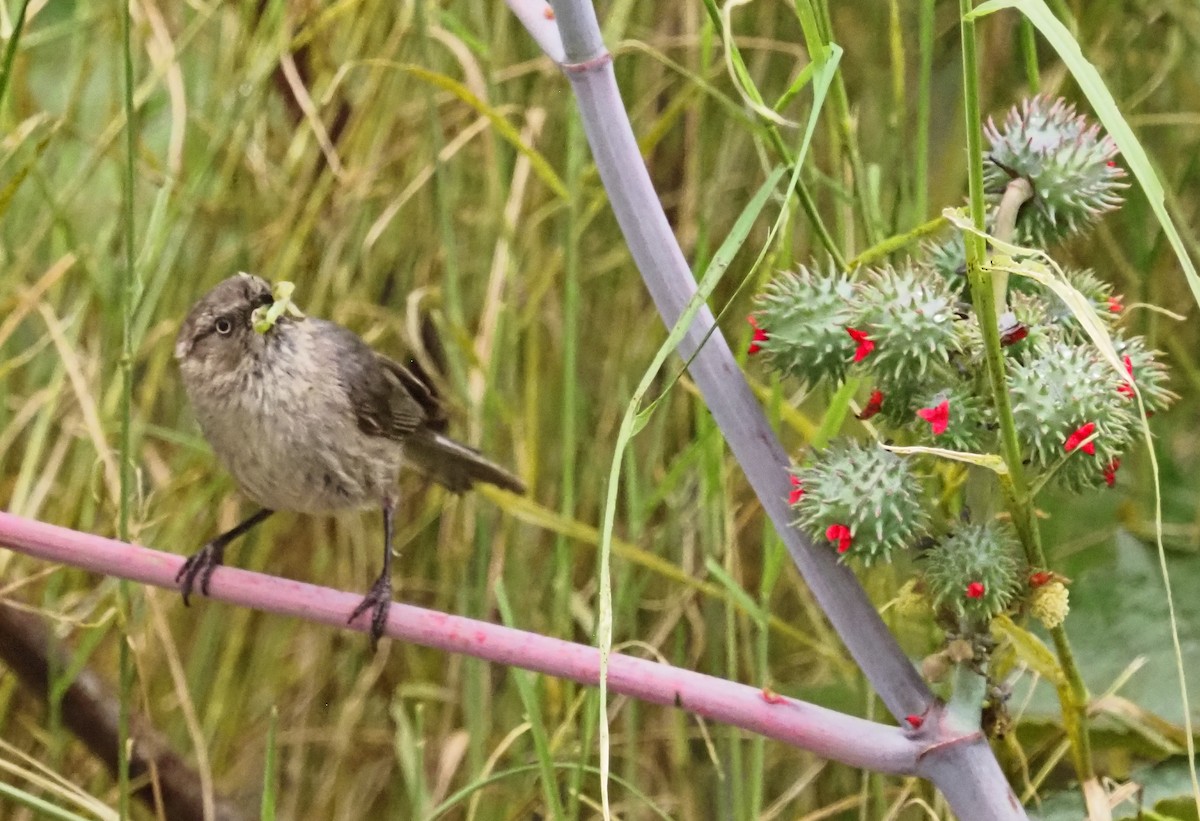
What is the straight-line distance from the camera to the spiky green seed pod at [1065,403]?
2.29 feet

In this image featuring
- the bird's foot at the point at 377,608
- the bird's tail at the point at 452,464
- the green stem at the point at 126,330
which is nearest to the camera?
the green stem at the point at 126,330

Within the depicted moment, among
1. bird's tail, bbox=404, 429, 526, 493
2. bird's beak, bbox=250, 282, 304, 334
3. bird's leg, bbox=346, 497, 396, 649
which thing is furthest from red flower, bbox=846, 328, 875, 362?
bird's tail, bbox=404, 429, 526, 493

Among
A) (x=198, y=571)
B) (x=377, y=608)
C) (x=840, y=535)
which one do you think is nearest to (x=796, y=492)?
(x=840, y=535)

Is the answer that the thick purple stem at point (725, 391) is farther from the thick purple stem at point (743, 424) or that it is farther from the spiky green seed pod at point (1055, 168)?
the spiky green seed pod at point (1055, 168)

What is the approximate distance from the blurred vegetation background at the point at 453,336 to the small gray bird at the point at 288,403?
104mm

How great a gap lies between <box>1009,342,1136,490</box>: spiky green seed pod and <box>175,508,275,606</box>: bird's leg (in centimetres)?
62

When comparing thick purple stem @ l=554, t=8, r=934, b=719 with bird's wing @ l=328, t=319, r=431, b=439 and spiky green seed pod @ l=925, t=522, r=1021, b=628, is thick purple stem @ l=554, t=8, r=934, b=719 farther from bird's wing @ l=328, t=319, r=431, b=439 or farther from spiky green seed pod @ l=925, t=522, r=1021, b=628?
bird's wing @ l=328, t=319, r=431, b=439

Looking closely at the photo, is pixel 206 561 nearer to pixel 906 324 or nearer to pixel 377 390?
pixel 377 390

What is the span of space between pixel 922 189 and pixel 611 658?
43 centimetres

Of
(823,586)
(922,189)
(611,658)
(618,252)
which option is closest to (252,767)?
(618,252)

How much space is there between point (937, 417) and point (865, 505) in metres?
0.07

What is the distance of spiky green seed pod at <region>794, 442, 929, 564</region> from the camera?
720 millimetres

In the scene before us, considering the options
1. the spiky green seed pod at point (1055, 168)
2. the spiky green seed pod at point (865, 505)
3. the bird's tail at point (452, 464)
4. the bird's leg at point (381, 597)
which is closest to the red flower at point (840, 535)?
the spiky green seed pod at point (865, 505)

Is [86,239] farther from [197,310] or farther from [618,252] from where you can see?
[618,252]
